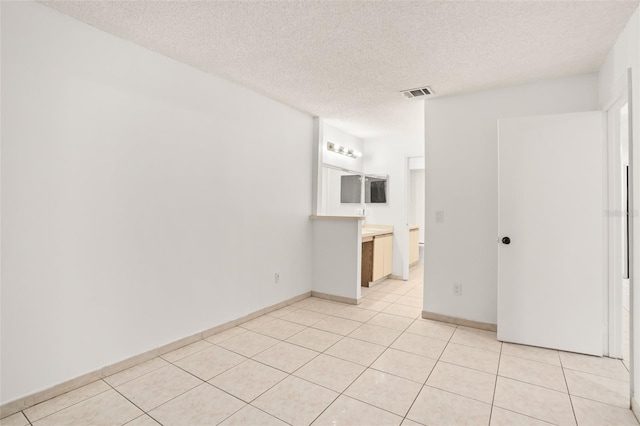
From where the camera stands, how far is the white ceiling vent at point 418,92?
3.19 m

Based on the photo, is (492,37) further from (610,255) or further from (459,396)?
(459,396)

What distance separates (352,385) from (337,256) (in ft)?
6.75

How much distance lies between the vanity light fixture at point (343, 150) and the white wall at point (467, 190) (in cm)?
156

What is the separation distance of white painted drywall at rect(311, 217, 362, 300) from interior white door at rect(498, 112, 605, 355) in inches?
63.2

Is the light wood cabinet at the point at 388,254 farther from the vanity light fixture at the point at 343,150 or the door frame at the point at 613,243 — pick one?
the door frame at the point at 613,243

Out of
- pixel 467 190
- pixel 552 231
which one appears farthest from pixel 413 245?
pixel 552 231

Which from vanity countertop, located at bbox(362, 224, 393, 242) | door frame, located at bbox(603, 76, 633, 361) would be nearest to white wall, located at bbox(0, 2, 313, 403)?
vanity countertop, located at bbox(362, 224, 393, 242)

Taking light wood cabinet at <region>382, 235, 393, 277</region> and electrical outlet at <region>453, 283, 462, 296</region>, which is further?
light wood cabinet at <region>382, 235, 393, 277</region>

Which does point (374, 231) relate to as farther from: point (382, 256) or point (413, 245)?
point (413, 245)

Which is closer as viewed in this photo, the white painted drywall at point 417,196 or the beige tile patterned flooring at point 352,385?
the beige tile patterned flooring at point 352,385

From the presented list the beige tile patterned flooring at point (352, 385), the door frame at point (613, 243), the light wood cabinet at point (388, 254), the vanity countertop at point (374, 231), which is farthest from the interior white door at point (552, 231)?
the light wood cabinet at point (388, 254)

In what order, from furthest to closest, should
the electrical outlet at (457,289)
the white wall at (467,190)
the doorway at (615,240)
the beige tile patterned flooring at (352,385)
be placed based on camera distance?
the electrical outlet at (457,289)
the white wall at (467,190)
the doorway at (615,240)
the beige tile patterned flooring at (352,385)

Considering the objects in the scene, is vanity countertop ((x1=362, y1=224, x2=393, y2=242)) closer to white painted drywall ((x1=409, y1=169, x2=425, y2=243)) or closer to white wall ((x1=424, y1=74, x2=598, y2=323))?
white wall ((x1=424, y1=74, x2=598, y2=323))

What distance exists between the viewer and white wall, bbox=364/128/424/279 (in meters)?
5.18
